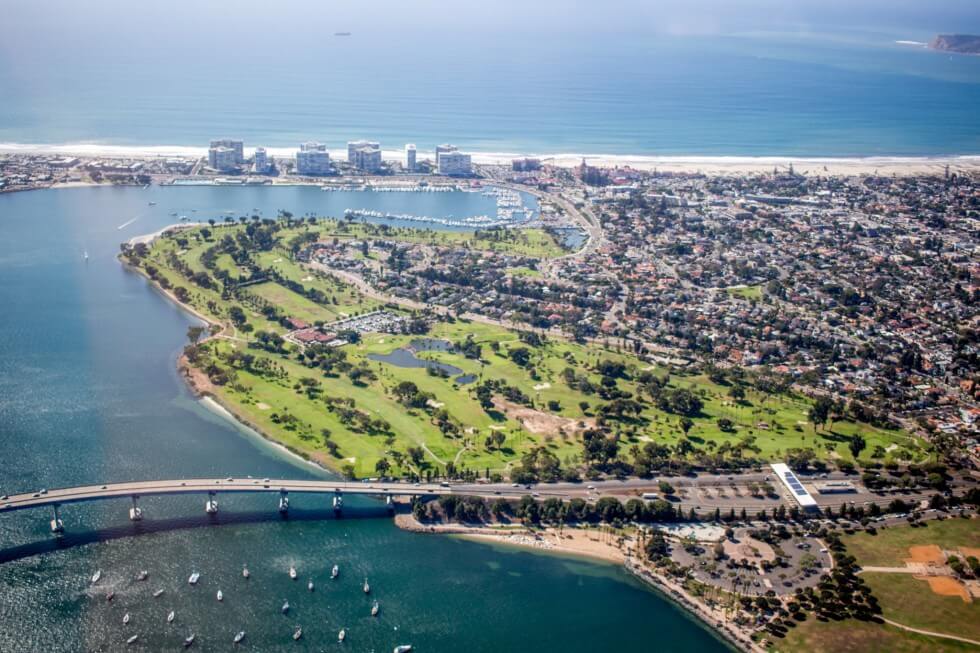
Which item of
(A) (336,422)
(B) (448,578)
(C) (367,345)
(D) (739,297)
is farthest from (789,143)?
(B) (448,578)

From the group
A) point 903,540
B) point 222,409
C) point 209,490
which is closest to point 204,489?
point 209,490

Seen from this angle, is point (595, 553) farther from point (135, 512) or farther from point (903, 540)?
point (135, 512)

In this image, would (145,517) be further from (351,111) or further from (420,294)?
(351,111)

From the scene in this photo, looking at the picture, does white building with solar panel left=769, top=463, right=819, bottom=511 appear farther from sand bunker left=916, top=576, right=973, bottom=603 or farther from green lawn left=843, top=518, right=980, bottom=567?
sand bunker left=916, top=576, right=973, bottom=603

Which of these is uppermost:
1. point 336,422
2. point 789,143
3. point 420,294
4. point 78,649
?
point 789,143

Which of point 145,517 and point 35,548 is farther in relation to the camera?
point 145,517

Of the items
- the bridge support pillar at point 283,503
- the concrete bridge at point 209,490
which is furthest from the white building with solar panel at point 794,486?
the bridge support pillar at point 283,503
